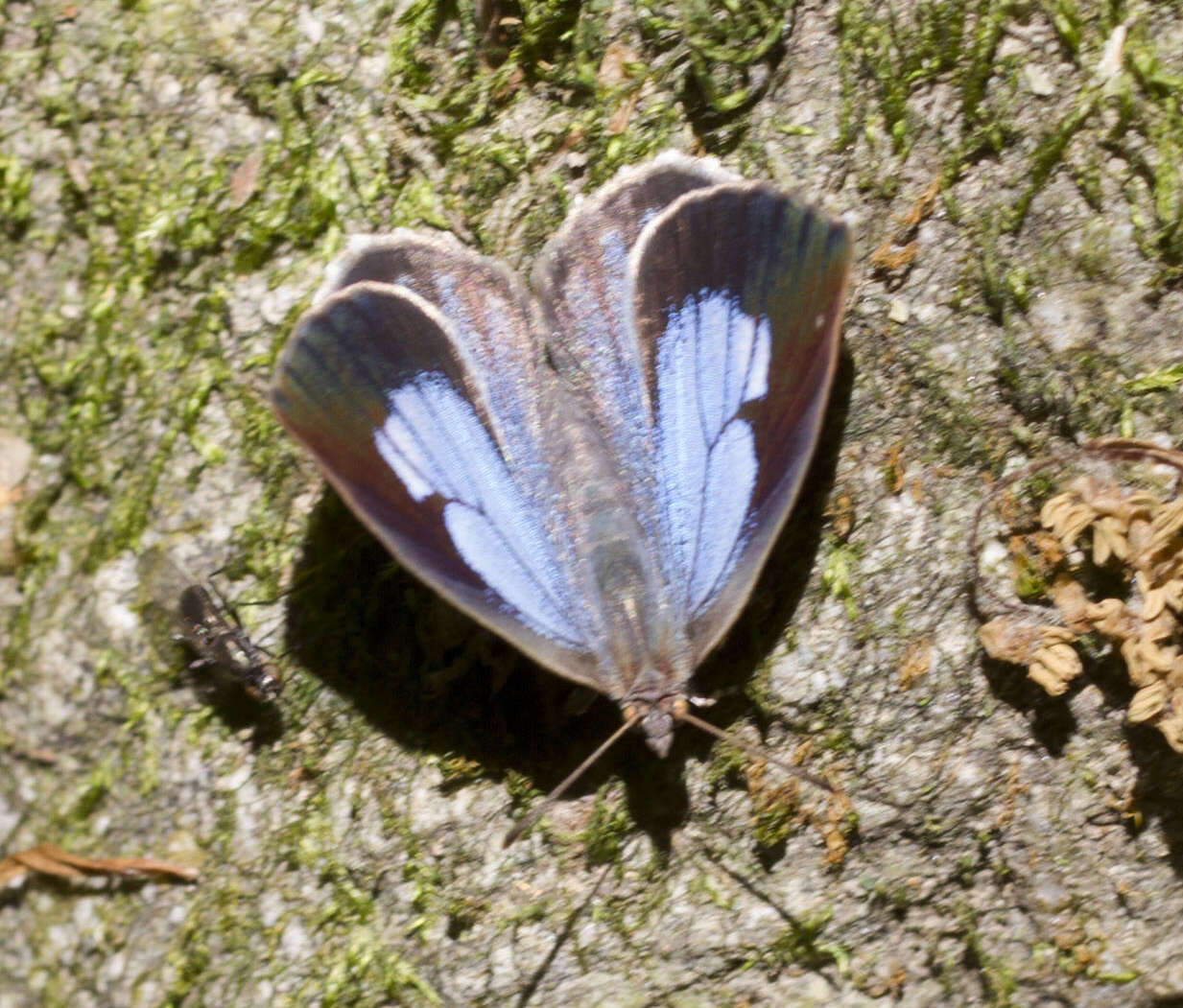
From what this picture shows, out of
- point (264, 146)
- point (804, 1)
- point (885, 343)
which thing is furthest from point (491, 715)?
→ point (804, 1)

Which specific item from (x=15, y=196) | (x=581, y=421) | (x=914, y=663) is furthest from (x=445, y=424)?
(x=15, y=196)

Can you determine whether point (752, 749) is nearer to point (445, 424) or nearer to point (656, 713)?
point (656, 713)

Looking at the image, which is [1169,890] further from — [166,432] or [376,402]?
[166,432]

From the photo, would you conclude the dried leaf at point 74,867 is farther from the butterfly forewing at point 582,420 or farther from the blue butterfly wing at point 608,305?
the blue butterfly wing at point 608,305

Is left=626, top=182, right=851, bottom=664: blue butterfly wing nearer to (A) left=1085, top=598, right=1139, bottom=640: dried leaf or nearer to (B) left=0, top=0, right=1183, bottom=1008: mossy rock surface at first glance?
(B) left=0, top=0, right=1183, bottom=1008: mossy rock surface

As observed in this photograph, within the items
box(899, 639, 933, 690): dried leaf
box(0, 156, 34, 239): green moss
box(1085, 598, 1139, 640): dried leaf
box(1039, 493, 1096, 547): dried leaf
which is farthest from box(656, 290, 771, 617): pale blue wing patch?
box(0, 156, 34, 239): green moss

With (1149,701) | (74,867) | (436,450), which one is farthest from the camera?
(74,867)

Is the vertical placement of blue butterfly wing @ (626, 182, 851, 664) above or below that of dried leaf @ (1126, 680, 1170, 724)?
above
